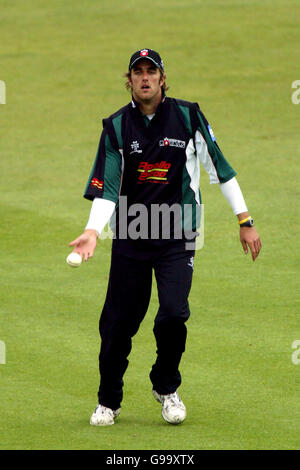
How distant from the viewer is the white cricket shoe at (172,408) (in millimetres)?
7359

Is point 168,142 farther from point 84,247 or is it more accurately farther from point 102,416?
point 102,416

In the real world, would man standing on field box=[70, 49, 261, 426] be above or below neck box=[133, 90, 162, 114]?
below

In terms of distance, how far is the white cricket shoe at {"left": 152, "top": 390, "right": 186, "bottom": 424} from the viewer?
7.36m

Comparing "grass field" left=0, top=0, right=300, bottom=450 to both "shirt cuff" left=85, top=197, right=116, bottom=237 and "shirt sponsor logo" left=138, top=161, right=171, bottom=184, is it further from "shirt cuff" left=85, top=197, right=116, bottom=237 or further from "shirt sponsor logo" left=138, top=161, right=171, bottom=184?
"shirt sponsor logo" left=138, top=161, right=171, bottom=184

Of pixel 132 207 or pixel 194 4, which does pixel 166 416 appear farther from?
pixel 194 4

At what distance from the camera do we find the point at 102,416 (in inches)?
292

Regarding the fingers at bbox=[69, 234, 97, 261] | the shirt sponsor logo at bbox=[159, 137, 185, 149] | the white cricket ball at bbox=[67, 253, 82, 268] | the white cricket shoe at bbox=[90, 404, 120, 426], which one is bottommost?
the white cricket shoe at bbox=[90, 404, 120, 426]

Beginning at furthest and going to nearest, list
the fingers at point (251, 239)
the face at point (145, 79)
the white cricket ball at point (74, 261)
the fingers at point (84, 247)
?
the fingers at point (251, 239) → the face at point (145, 79) → the fingers at point (84, 247) → the white cricket ball at point (74, 261)

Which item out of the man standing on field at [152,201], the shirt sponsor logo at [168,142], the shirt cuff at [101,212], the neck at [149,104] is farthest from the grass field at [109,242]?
the neck at [149,104]

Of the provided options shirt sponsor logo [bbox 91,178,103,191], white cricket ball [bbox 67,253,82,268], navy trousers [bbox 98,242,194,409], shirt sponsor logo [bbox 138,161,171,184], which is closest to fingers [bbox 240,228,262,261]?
navy trousers [bbox 98,242,194,409]

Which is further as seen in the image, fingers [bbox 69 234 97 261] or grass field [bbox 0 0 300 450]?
grass field [bbox 0 0 300 450]

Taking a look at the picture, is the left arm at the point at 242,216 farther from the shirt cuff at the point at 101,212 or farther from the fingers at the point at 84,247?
the fingers at the point at 84,247

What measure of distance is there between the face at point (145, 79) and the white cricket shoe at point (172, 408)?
198cm

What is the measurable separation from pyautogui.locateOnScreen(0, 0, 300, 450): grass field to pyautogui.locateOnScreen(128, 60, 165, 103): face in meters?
2.17
